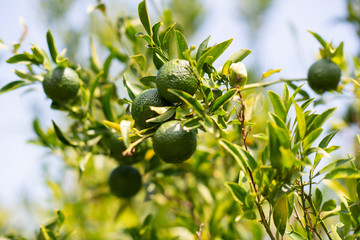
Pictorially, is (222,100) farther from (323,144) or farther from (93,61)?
(93,61)

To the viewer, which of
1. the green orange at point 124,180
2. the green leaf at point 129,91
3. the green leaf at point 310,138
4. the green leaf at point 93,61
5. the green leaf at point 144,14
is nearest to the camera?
the green leaf at point 310,138

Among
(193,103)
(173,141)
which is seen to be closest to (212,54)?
(193,103)

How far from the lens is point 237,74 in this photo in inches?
41.6

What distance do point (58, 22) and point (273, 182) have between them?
3084 millimetres

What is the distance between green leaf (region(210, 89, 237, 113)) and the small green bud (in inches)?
2.9

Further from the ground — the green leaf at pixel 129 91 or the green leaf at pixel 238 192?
the green leaf at pixel 129 91

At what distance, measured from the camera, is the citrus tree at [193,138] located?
95 cm

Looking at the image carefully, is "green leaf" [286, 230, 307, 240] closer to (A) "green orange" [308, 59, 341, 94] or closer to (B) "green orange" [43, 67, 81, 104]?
(A) "green orange" [308, 59, 341, 94]

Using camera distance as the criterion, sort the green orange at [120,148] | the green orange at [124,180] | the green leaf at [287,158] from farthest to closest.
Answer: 1. the green orange at [124,180]
2. the green orange at [120,148]
3. the green leaf at [287,158]

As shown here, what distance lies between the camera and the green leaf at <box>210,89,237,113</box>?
979 millimetres

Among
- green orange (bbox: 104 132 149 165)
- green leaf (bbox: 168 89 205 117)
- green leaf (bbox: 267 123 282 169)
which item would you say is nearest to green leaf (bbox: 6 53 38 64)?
green orange (bbox: 104 132 149 165)

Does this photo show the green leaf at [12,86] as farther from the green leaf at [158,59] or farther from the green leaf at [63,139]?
the green leaf at [158,59]

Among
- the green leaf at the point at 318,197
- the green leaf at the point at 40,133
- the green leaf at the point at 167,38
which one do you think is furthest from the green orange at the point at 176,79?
the green leaf at the point at 40,133

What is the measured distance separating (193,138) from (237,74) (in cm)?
25
